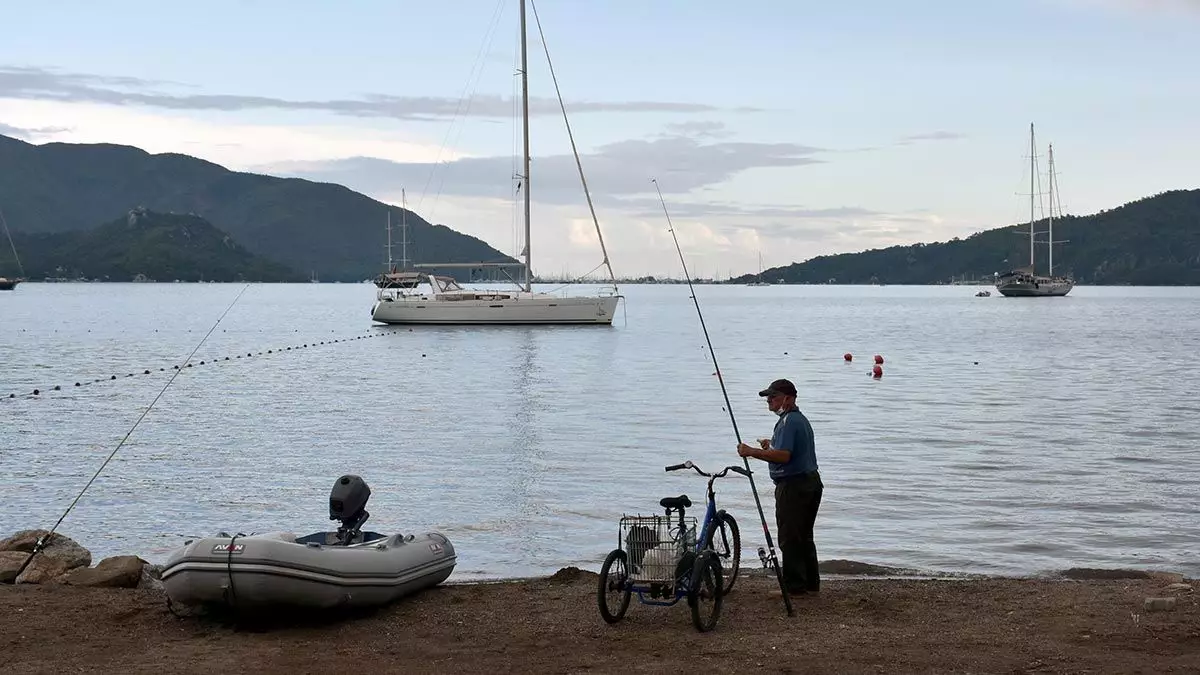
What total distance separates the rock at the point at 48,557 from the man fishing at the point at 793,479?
20.6 feet

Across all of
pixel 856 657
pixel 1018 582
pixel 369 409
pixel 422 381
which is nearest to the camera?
pixel 856 657

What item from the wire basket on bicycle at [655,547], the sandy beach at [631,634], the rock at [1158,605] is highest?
the wire basket on bicycle at [655,547]

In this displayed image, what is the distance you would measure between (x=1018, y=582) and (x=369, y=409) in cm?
2250

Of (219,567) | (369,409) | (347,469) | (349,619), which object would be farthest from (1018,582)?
(369,409)

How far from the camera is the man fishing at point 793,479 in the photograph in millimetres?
10062

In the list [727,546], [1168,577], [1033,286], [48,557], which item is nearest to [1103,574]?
[1168,577]

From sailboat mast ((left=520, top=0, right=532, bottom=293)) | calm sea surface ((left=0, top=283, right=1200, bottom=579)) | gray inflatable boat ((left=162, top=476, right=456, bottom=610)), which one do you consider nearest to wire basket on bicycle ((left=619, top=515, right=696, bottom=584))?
gray inflatable boat ((left=162, top=476, right=456, bottom=610))

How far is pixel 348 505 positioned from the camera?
10508 mm

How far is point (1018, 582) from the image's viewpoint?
1162 cm

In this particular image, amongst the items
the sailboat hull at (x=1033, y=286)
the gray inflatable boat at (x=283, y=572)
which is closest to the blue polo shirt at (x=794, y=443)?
the gray inflatable boat at (x=283, y=572)

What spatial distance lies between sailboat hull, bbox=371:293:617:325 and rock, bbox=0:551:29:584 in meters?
56.9

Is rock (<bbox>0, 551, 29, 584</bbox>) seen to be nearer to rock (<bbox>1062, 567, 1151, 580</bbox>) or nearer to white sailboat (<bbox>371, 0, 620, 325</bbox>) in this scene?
rock (<bbox>1062, 567, 1151, 580</bbox>)

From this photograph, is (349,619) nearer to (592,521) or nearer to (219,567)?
(219,567)

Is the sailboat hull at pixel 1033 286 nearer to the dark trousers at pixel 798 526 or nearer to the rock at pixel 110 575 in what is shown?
the dark trousers at pixel 798 526
